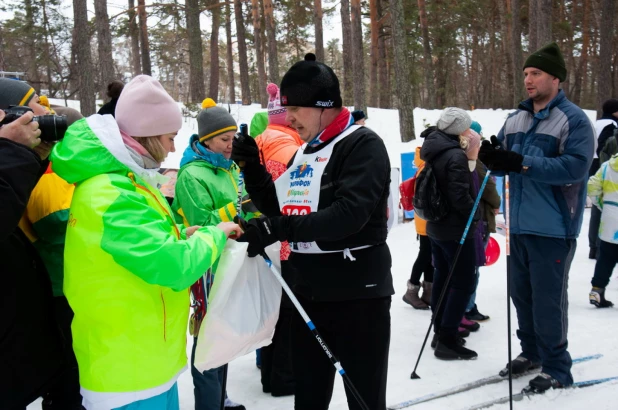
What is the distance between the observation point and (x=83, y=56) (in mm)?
12375

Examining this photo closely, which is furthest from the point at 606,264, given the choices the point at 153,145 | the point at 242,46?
the point at 242,46

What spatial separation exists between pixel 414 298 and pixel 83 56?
35.4 ft

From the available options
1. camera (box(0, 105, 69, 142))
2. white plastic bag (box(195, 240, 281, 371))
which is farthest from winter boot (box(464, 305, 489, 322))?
camera (box(0, 105, 69, 142))

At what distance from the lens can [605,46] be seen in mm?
15969

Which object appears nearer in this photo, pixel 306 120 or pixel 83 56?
pixel 306 120

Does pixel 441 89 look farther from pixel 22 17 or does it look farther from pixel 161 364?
pixel 161 364

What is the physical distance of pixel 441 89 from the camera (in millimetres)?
25391

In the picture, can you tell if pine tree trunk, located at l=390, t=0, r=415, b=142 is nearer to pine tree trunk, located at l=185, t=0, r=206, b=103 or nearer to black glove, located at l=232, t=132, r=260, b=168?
pine tree trunk, located at l=185, t=0, r=206, b=103

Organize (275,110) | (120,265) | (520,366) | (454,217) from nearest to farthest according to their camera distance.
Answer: (120,265) < (275,110) < (520,366) < (454,217)

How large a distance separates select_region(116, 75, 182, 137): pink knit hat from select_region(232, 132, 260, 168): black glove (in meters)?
0.36

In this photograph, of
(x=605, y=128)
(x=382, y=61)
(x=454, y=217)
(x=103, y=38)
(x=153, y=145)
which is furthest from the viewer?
(x=382, y=61)

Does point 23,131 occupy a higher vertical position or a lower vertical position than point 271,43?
lower

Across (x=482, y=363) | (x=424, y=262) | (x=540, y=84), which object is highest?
(x=540, y=84)

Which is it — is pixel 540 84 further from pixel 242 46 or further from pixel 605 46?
pixel 242 46
